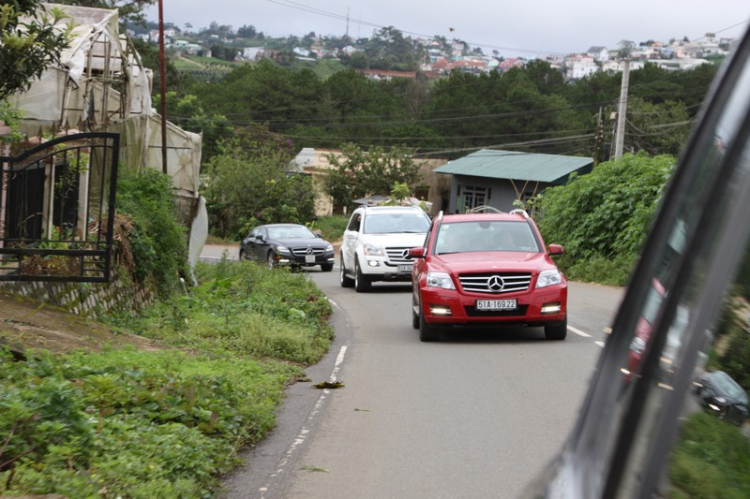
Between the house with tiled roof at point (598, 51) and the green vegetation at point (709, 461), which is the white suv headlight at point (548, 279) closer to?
the house with tiled roof at point (598, 51)

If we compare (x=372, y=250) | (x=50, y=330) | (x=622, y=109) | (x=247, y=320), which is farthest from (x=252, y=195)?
(x=50, y=330)

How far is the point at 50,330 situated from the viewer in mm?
10844

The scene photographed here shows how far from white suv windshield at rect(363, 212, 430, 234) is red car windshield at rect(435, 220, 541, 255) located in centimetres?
866

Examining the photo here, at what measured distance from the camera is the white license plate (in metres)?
13.3

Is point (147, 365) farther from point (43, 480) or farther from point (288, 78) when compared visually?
point (288, 78)

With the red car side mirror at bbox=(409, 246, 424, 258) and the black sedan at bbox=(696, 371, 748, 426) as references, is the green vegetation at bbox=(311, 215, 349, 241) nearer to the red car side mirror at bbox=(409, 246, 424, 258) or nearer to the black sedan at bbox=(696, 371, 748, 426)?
the red car side mirror at bbox=(409, 246, 424, 258)

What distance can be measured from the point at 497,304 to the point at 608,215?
16.3 m

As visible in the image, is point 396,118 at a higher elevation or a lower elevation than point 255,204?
higher

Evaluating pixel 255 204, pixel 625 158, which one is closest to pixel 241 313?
pixel 625 158

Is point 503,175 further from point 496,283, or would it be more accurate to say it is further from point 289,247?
point 496,283

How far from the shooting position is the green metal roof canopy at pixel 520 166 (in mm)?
53531

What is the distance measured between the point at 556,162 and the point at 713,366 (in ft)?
184

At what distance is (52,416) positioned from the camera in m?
6.21

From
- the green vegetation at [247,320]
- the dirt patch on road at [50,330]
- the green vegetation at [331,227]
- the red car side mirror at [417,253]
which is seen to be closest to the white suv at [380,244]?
the green vegetation at [247,320]
